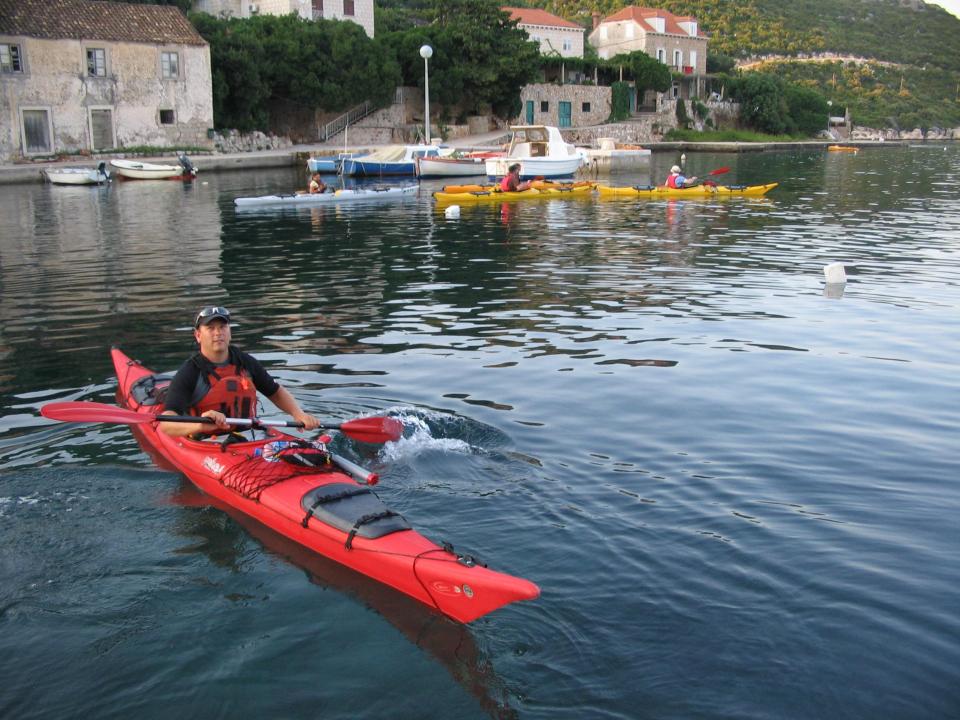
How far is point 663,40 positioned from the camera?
83.9 meters

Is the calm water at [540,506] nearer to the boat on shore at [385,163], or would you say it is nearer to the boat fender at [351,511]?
the boat fender at [351,511]

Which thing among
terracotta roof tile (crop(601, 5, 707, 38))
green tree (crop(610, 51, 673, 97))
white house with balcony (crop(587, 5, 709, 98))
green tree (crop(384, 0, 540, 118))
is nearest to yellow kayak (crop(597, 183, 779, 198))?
green tree (crop(384, 0, 540, 118))

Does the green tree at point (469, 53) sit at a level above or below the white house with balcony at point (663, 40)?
below

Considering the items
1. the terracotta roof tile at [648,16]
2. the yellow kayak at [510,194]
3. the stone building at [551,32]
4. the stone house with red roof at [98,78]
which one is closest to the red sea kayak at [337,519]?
the yellow kayak at [510,194]

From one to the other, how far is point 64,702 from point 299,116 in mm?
52718

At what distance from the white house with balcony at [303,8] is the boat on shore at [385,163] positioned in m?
18.5

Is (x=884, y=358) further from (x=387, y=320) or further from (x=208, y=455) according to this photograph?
(x=208, y=455)

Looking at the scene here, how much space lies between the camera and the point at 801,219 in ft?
84.9

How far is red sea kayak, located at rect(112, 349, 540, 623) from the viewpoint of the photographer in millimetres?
5270

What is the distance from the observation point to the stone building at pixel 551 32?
76.1 m

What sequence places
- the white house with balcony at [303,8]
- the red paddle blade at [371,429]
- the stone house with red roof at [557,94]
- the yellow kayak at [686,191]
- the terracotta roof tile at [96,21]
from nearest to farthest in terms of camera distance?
the red paddle blade at [371,429] → the yellow kayak at [686,191] → the terracotta roof tile at [96,21] → the white house with balcony at [303,8] → the stone house with red roof at [557,94]

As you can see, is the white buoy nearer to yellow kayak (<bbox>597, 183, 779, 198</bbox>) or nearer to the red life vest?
the red life vest

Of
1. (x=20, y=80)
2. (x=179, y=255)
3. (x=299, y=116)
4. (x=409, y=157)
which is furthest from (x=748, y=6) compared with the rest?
(x=179, y=255)

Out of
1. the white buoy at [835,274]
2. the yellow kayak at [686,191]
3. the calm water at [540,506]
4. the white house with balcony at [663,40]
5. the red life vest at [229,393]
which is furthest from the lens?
the white house with balcony at [663,40]
